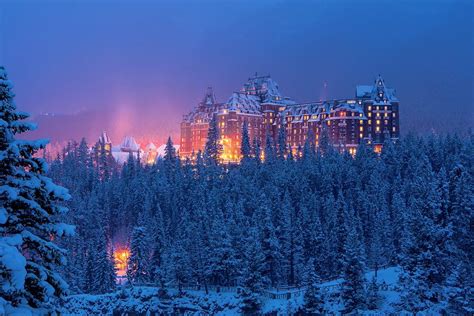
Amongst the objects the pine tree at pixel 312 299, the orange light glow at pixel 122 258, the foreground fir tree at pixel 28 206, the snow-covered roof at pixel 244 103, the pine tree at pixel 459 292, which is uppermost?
the snow-covered roof at pixel 244 103

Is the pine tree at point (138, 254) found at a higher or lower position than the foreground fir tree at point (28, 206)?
lower

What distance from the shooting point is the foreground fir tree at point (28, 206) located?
12.9 metres

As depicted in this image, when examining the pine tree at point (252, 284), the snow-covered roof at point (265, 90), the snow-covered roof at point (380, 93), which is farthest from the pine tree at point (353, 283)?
the snow-covered roof at point (265, 90)

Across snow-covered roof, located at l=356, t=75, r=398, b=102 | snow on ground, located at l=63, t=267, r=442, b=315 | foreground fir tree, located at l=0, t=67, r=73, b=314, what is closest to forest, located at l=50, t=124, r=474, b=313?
Result: snow on ground, located at l=63, t=267, r=442, b=315

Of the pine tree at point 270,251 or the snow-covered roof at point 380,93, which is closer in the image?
the pine tree at point 270,251

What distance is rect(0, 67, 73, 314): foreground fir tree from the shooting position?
42.3 feet

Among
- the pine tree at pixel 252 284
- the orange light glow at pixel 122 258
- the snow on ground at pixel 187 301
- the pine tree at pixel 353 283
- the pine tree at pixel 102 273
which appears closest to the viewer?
the pine tree at pixel 353 283

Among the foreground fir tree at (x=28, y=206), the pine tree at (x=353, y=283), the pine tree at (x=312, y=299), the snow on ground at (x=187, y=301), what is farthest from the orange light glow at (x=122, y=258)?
the foreground fir tree at (x=28, y=206)

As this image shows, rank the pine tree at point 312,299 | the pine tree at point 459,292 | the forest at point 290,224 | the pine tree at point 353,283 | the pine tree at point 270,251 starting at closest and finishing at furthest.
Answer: the pine tree at point 459,292 < the forest at point 290,224 < the pine tree at point 353,283 < the pine tree at point 312,299 < the pine tree at point 270,251

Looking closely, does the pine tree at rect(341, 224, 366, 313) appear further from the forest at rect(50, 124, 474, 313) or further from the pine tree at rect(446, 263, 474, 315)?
the pine tree at rect(446, 263, 474, 315)

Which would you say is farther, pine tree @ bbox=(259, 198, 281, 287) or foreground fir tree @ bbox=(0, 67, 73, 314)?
pine tree @ bbox=(259, 198, 281, 287)

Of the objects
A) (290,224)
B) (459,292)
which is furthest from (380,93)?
(459,292)

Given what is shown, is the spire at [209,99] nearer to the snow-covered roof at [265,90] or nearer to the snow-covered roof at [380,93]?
the snow-covered roof at [265,90]

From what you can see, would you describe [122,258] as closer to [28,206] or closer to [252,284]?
[252,284]
